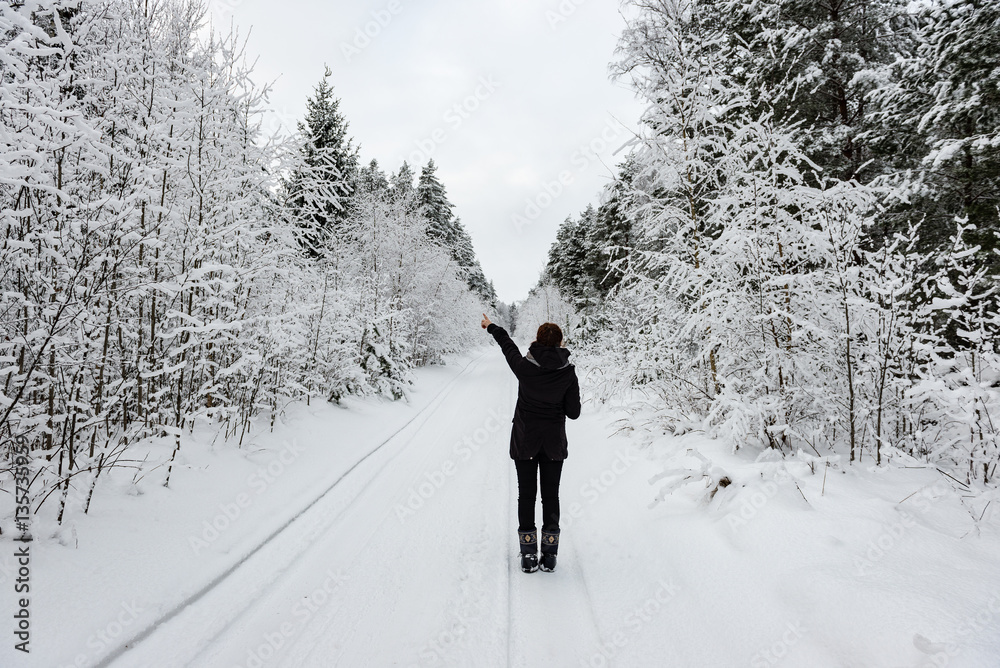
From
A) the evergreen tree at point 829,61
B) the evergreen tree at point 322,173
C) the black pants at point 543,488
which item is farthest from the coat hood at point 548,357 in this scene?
the evergreen tree at point 829,61

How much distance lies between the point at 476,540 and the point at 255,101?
602cm

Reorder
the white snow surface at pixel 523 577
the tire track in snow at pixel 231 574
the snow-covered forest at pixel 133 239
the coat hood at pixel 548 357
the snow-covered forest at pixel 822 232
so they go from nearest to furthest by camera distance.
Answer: the white snow surface at pixel 523 577
the tire track in snow at pixel 231 574
the snow-covered forest at pixel 133 239
the coat hood at pixel 548 357
the snow-covered forest at pixel 822 232

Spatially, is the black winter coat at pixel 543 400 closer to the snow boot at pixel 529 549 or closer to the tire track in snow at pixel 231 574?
the snow boot at pixel 529 549

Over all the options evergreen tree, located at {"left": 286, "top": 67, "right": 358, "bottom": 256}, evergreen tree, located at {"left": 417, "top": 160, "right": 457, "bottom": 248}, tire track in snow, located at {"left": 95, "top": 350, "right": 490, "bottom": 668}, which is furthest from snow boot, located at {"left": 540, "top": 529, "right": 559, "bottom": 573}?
evergreen tree, located at {"left": 417, "top": 160, "right": 457, "bottom": 248}

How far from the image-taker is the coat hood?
3.55m

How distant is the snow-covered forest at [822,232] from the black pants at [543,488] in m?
1.96

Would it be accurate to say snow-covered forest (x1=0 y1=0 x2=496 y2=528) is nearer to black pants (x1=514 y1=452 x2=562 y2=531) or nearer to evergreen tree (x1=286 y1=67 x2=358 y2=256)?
evergreen tree (x1=286 y1=67 x2=358 y2=256)

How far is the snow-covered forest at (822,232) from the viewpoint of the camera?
12.6 feet

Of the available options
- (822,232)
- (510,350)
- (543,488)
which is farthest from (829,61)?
(543,488)

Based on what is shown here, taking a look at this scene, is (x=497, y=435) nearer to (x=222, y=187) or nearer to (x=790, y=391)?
(x=790, y=391)

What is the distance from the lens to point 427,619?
8.86 ft

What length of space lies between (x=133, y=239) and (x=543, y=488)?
14.1 ft

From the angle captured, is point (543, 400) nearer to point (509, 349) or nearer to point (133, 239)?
point (509, 349)

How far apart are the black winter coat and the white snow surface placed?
3.25 ft
